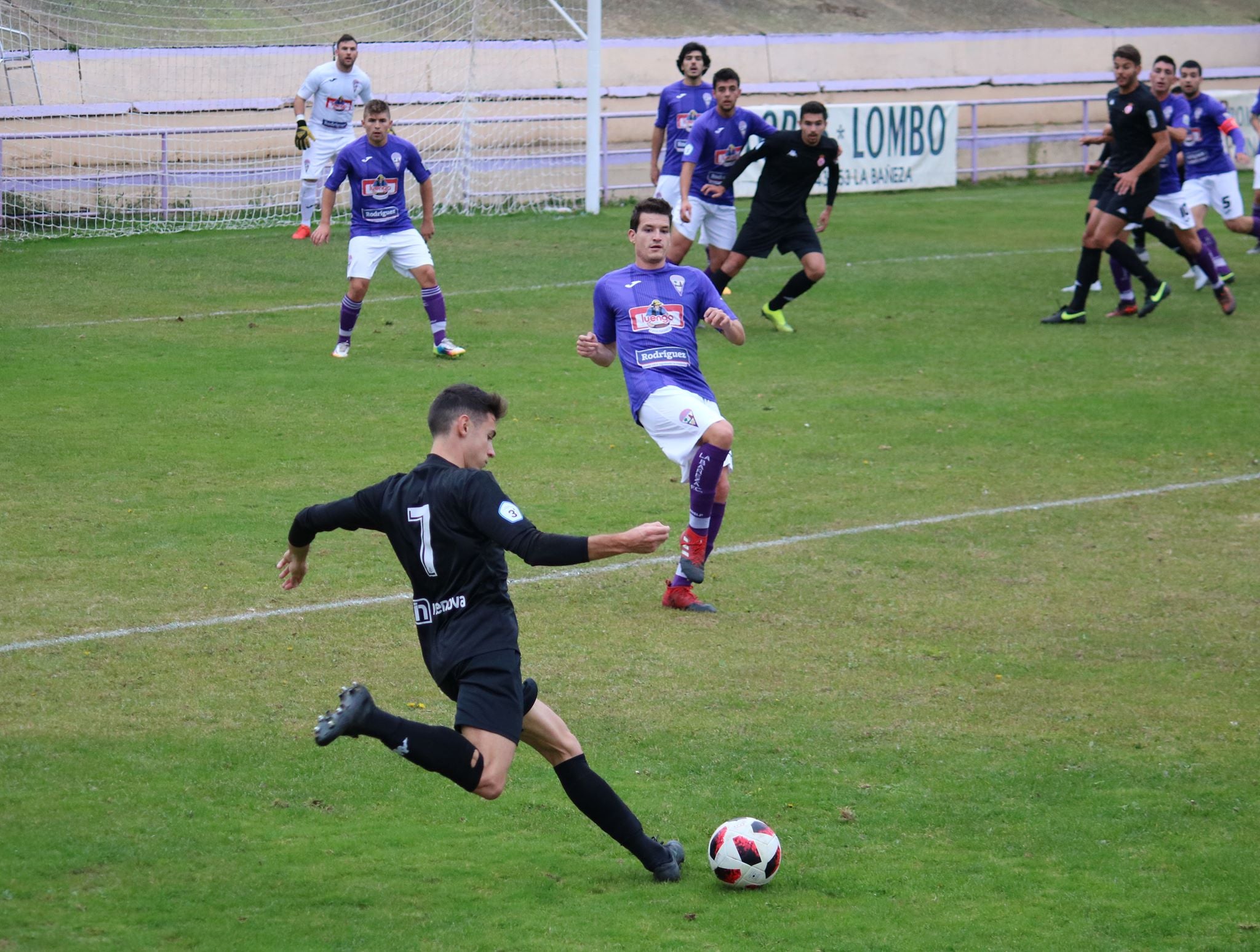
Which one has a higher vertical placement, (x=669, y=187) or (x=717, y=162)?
(x=717, y=162)

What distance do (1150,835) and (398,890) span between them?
2676 millimetres

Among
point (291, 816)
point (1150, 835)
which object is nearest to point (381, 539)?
point (291, 816)

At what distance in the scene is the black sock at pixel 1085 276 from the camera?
1554 centimetres

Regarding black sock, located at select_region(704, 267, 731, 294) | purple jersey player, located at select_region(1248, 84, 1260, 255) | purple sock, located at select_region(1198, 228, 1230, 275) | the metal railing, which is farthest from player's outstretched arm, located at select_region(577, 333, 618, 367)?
the metal railing

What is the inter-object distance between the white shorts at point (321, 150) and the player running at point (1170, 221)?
9732 mm

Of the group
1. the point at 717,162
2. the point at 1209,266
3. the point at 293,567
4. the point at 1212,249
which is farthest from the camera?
the point at 1212,249

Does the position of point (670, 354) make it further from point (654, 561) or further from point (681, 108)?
point (681, 108)

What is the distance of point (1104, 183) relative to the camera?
15352 millimetres

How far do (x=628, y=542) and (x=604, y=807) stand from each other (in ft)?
3.42

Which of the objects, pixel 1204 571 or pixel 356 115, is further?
pixel 356 115

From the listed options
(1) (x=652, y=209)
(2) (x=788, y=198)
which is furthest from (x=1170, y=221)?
(1) (x=652, y=209)

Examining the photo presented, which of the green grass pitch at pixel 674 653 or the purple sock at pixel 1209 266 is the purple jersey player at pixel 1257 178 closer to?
the purple sock at pixel 1209 266

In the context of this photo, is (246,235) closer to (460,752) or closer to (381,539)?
(381,539)

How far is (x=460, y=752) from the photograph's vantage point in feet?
15.4
